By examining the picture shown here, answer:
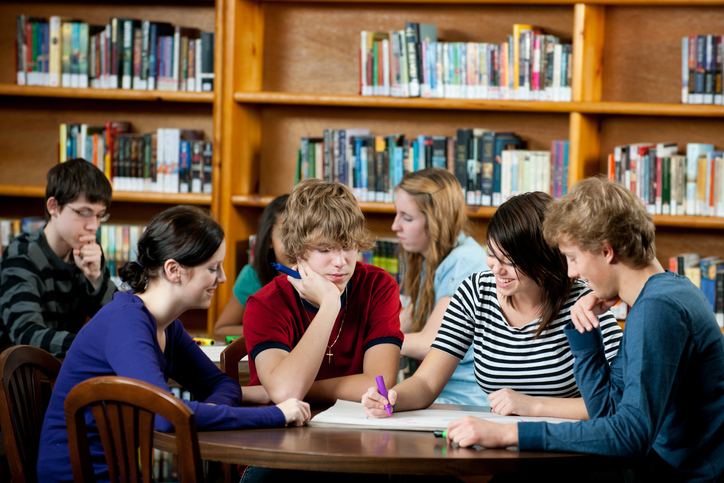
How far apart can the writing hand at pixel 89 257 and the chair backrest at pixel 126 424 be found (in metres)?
1.41

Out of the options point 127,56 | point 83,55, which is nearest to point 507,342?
point 127,56

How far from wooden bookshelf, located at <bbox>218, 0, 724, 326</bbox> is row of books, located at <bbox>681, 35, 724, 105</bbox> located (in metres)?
0.07

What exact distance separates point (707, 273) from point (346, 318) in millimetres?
2005

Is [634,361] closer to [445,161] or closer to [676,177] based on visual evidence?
[676,177]

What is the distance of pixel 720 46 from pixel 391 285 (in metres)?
2.05

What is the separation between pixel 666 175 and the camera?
3.20 metres

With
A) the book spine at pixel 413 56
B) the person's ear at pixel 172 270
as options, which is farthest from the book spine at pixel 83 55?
the person's ear at pixel 172 270

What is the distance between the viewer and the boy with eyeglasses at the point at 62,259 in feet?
8.30

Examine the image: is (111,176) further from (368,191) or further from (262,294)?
(262,294)

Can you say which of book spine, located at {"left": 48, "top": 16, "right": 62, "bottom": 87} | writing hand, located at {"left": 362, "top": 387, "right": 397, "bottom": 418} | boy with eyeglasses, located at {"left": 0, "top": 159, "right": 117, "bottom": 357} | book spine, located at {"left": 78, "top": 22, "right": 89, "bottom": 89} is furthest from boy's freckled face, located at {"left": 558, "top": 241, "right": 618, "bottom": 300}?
book spine, located at {"left": 48, "top": 16, "right": 62, "bottom": 87}

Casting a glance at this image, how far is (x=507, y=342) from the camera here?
1.76 metres

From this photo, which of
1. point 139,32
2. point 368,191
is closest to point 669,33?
point 368,191

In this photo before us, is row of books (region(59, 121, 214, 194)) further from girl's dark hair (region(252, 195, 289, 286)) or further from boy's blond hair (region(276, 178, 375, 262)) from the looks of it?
boy's blond hair (region(276, 178, 375, 262))

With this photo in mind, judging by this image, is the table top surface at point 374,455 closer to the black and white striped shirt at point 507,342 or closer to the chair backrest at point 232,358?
the black and white striped shirt at point 507,342
